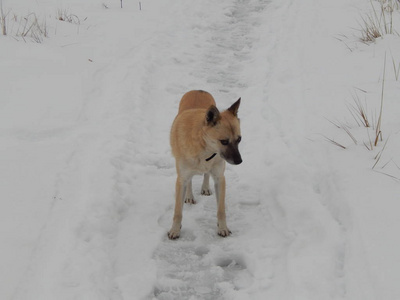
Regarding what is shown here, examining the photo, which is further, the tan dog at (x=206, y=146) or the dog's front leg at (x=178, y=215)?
the dog's front leg at (x=178, y=215)

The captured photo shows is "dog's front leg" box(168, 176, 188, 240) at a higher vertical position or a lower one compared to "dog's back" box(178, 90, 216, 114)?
lower

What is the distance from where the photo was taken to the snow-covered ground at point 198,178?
328cm

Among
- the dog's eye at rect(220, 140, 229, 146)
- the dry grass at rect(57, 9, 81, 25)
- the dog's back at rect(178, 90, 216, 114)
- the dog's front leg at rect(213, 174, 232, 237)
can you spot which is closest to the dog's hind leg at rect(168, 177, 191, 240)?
the dog's front leg at rect(213, 174, 232, 237)

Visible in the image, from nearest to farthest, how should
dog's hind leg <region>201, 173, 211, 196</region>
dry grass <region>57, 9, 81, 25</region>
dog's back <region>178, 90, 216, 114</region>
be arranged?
dog's hind leg <region>201, 173, 211, 196</region>
dog's back <region>178, 90, 216, 114</region>
dry grass <region>57, 9, 81, 25</region>

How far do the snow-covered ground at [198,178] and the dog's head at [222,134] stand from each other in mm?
940

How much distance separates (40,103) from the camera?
5.69m

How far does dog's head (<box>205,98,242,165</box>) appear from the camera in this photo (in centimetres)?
354

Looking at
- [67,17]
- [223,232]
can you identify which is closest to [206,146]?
[223,232]

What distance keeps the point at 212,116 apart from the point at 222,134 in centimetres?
19

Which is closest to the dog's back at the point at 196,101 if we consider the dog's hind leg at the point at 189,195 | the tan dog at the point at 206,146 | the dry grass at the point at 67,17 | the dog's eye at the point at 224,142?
the tan dog at the point at 206,146

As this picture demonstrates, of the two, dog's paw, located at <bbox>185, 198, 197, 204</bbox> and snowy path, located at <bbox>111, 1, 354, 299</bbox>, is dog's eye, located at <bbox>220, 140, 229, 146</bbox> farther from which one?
dog's paw, located at <bbox>185, 198, 197, 204</bbox>

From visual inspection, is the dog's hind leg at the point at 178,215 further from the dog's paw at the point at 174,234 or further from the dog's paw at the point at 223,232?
the dog's paw at the point at 223,232

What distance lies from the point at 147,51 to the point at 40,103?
105 inches

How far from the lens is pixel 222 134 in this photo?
141 inches
